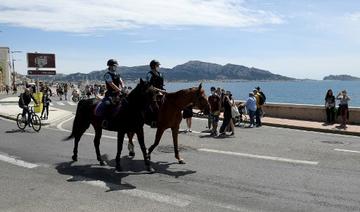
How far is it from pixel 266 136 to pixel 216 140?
2.48 m

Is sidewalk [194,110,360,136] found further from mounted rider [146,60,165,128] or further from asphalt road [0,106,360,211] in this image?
mounted rider [146,60,165,128]

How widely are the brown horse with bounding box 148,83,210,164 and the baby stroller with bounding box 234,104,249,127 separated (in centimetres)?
1072

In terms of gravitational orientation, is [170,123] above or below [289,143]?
above

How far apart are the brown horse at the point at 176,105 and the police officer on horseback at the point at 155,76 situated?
0.51 meters

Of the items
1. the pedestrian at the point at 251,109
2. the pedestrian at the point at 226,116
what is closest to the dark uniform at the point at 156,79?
the pedestrian at the point at 226,116

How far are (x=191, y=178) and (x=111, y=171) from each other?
2.04 meters

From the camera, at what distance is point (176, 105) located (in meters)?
11.5

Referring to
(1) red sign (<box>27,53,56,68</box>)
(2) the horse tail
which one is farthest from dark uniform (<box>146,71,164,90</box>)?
(1) red sign (<box>27,53,56,68</box>)

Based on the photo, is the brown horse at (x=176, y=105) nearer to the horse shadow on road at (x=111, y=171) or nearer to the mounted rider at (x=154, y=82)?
the mounted rider at (x=154, y=82)

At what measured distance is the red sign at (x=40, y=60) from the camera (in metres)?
31.9

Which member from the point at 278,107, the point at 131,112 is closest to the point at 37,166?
the point at 131,112

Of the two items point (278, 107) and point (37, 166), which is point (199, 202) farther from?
point (278, 107)

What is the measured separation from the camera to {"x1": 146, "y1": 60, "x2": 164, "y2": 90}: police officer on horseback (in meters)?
11.8

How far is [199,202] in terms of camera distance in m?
8.17
